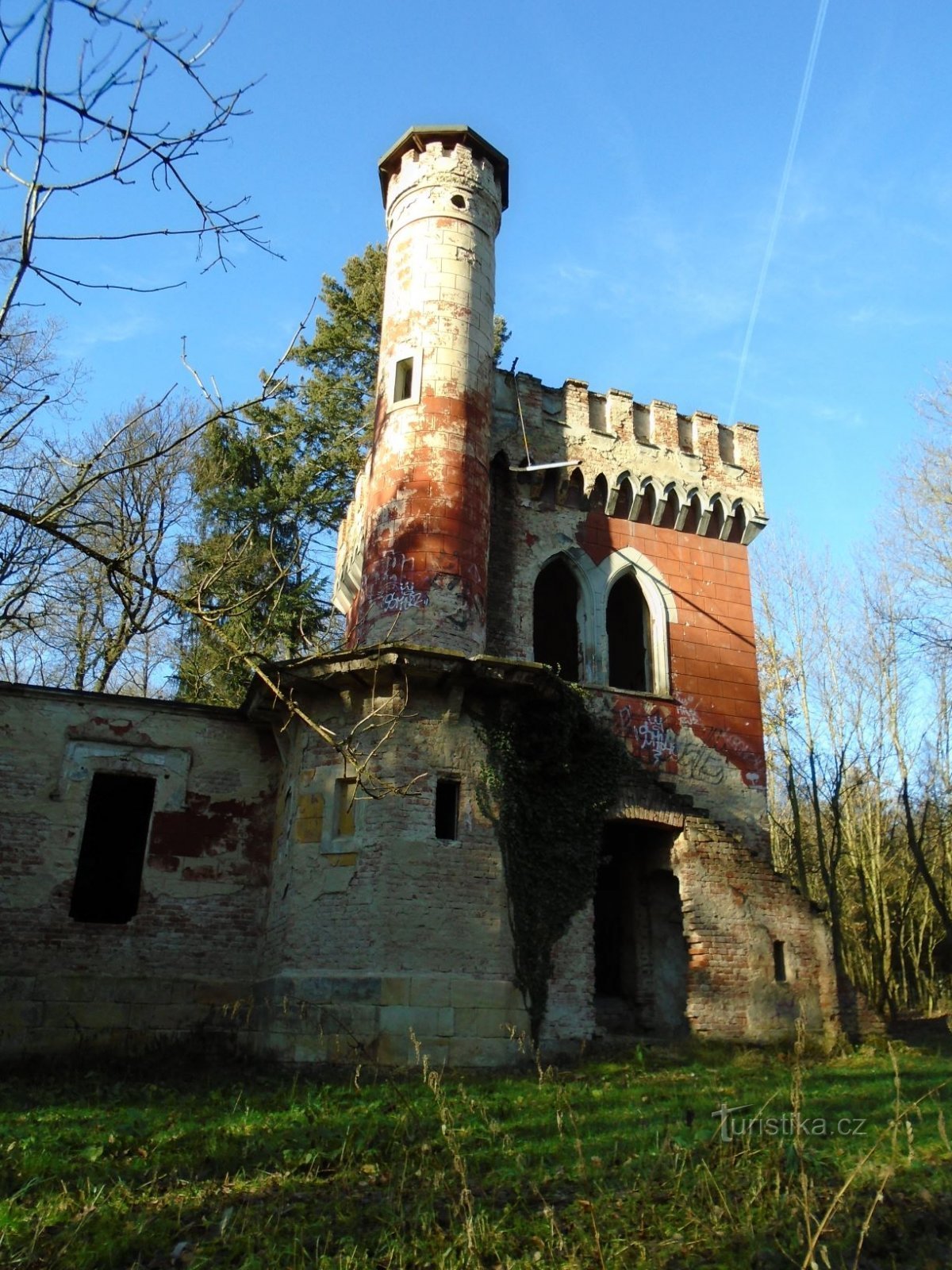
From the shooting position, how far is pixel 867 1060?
39.9 feet

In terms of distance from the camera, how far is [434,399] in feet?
46.1

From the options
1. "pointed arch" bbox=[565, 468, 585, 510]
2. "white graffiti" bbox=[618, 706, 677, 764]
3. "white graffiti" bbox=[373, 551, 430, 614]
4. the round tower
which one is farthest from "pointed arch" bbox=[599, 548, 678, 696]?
"white graffiti" bbox=[373, 551, 430, 614]

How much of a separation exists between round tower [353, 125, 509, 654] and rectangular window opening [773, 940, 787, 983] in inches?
221

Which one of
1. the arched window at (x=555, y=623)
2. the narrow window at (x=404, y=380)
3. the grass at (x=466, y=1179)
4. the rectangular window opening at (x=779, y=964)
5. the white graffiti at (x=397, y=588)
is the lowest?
the grass at (x=466, y=1179)

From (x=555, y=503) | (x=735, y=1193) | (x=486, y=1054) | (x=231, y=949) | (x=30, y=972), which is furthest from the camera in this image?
(x=555, y=503)

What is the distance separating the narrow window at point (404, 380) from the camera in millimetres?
14305

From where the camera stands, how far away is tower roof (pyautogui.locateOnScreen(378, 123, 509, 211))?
51.3ft

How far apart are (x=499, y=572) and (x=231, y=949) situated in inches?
246

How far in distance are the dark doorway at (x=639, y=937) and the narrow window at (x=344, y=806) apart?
3.59 metres

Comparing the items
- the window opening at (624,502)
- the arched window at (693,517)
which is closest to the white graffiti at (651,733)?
the window opening at (624,502)

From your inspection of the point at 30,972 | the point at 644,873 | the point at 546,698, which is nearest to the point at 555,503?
the point at 546,698

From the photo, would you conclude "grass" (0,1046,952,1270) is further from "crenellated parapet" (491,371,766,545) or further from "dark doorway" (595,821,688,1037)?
"crenellated parapet" (491,371,766,545)

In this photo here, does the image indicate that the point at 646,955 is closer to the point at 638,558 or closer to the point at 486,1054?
the point at 486,1054

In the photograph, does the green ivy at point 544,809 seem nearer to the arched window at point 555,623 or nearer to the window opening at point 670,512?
the arched window at point 555,623
